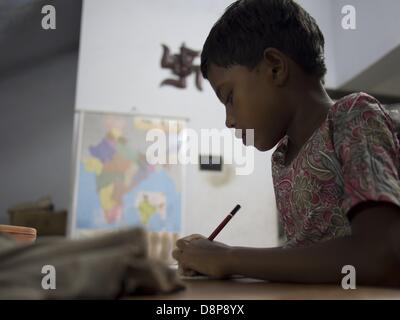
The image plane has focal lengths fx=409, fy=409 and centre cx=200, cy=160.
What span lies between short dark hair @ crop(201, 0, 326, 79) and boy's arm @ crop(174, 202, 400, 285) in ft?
1.16

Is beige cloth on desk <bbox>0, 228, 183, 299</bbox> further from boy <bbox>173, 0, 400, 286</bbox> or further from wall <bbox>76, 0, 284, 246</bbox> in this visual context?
wall <bbox>76, 0, 284, 246</bbox>

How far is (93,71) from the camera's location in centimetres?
227

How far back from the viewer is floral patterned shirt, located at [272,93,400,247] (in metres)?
0.47

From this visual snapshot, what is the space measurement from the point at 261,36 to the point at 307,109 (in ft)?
0.49

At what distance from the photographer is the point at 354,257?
43 centimetres

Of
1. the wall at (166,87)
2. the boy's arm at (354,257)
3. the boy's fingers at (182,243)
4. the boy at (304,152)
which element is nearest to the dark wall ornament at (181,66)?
the wall at (166,87)

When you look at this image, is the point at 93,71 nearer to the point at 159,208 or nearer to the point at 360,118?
the point at 159,208

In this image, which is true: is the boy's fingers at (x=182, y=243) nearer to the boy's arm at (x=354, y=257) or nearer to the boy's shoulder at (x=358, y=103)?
the boy's arm at (x=354, y=257)

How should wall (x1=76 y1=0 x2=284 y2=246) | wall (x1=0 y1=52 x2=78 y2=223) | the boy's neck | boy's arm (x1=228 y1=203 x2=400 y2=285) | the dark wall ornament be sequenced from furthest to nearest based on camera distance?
wall (x1=0 y1=52 x2=78 y2=223)
the dark wall ornament
wall (x1=76 y1=0 x2=284 y2=246)
the boy's neck
boy's arm (x1=228 y1=203 x2=400 y2=285)

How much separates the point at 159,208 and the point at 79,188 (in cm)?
42

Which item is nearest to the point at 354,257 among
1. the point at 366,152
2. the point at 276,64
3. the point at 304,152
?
the point at 366,152

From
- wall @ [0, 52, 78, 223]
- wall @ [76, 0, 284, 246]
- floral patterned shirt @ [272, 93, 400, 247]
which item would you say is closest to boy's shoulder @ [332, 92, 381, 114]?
floral patterned shirt @ [272, 93, 400, 247]

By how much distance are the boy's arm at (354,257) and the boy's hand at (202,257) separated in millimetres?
43

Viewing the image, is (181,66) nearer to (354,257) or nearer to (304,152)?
(304,152)
